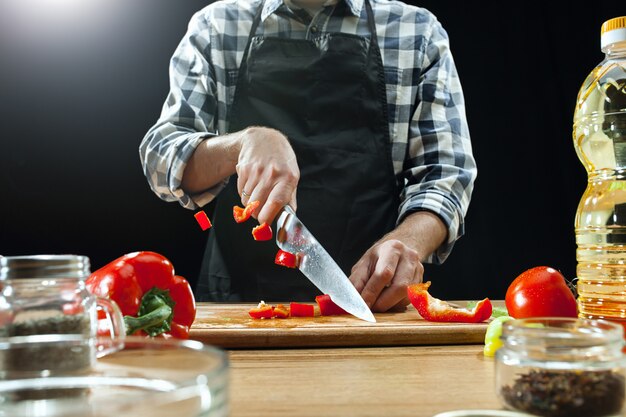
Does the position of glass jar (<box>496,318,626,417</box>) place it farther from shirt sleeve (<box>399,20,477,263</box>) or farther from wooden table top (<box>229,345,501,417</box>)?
shirt sleeve (<box>399,20,477,263</box>)

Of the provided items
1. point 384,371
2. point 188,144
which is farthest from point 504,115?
point 384,371

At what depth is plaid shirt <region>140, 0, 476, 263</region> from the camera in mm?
2201

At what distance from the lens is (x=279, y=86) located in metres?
2.29

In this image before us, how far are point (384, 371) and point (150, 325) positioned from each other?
0.37 m

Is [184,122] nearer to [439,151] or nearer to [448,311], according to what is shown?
[439,151]

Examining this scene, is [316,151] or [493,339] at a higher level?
[316,151]

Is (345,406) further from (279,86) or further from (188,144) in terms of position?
(279,86)

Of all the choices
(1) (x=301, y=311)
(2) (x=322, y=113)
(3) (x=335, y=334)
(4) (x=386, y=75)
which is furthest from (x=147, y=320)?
(4) (x=386, y=75)

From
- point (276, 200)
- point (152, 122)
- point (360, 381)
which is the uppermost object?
point (152, 122)

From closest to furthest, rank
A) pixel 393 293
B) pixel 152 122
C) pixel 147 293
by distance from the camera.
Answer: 1. pixel 147 293
2. pixel 393 293
3. pixel 152 122

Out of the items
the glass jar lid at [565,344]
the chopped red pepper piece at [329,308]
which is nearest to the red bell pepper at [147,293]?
the chopped red pepper piece at [329,308]

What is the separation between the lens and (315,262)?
1.56 m

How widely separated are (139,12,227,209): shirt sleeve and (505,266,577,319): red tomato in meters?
1.00

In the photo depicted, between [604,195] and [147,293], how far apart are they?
82 cm
